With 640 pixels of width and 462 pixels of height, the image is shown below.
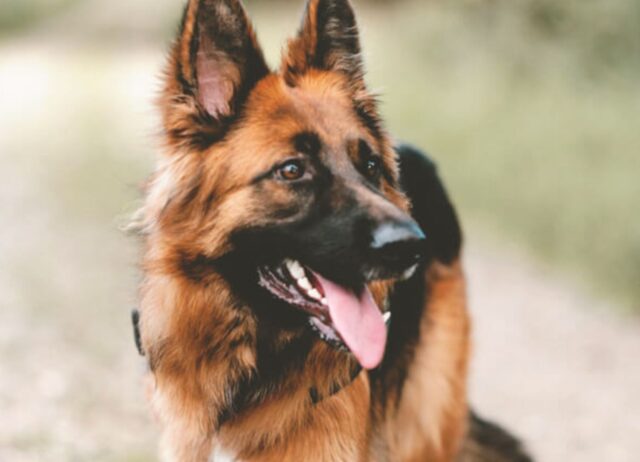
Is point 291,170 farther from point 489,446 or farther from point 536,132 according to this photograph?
point 536,132

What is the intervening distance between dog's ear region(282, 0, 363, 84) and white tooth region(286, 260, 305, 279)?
32.7 inches

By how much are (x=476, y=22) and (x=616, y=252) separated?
6.37 meters

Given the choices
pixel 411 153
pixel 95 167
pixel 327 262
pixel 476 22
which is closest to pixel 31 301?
pixel 411 153

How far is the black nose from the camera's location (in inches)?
127

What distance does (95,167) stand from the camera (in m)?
15.2

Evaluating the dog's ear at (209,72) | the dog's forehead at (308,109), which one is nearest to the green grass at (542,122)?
the dog's forehead at (308,109)

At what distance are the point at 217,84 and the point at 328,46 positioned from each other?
1.82 feet

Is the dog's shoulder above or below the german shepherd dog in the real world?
below

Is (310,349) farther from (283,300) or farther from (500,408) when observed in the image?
(500,408)

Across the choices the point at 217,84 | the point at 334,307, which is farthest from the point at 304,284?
the point at 217,84

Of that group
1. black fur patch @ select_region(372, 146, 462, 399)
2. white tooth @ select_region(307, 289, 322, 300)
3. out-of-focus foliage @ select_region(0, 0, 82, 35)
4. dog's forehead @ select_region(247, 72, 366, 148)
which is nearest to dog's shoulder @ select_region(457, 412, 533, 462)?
black fur patch @ select_region(372, 146, 462, 399)

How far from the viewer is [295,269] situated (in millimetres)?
3502

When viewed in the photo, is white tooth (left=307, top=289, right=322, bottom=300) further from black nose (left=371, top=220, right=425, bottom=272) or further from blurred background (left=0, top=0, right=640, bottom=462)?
blurred background (left=0, top=0, right=640, bottom=462)

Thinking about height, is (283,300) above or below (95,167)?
above
